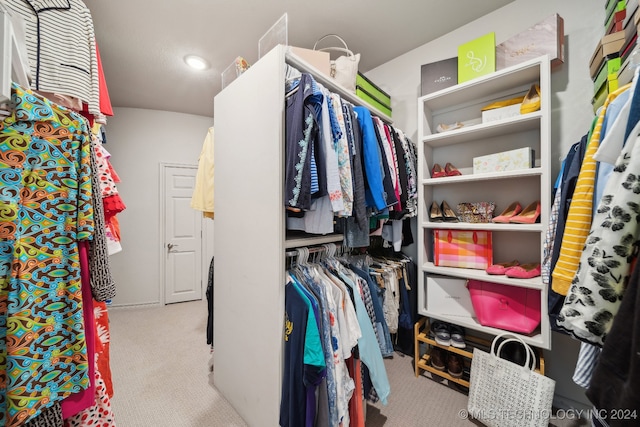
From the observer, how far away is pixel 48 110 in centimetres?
73

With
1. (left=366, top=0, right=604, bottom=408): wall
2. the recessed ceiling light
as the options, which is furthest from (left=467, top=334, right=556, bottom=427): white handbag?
the recessed ceiling light

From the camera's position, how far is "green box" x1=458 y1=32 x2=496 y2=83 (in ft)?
5.32

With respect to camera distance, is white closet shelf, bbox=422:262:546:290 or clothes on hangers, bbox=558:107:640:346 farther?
white closet shelf, bbox=422:262:546:290

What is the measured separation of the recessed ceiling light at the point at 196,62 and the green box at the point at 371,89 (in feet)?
5.22

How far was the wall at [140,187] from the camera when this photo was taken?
10.9ft

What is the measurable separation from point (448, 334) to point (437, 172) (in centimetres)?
123

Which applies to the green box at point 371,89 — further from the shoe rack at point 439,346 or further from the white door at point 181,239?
the white door at point 181,239

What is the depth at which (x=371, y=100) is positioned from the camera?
6.41 feet

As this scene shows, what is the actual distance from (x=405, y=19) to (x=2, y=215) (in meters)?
2.43

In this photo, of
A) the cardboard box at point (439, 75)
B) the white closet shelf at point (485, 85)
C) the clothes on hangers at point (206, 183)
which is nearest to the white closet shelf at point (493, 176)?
the white closet shelf at point (485, 85)

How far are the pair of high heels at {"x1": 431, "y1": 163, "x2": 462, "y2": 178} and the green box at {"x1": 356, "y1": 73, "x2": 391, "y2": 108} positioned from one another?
0.71 metres

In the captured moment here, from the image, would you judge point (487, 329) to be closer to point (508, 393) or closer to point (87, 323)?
point (508, 393)

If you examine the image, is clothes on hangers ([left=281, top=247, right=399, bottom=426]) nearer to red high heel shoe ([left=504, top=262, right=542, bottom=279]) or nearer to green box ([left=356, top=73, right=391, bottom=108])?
red high heel shoe ([left=504, top=262, right=542, bottom=279])

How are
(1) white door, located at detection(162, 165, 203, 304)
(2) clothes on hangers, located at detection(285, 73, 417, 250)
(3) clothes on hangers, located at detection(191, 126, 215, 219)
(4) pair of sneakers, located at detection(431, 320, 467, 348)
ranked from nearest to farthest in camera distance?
(2) clothes on hangers, located at detection(285, 73, 417, 250), (4) pair of sneakers, located at detection(431, 320, 467, 348), (3) clothes on hangers, located at detection(191, 126, 215, 219), (1) white door, located at detection(162, 165, 203, 304)
